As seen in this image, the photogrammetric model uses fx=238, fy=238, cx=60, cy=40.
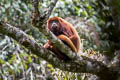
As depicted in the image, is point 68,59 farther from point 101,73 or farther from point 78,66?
point 101,73

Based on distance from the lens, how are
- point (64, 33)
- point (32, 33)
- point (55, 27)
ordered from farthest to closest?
point (32, 33) → point (55, 27) → point (64, 33)

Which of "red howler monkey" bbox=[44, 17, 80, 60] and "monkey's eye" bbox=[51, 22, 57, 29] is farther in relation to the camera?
"monkey's eye" bbox=[51, 22, 57, 29]

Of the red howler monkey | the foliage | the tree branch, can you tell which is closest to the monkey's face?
the red howler monkey

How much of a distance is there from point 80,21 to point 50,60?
4219 millimetres

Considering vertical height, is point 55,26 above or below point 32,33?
below

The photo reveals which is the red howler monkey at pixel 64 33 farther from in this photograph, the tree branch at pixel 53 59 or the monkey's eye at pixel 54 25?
the tree branch at pixel 53 59

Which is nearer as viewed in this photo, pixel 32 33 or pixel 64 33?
pixel 64 33

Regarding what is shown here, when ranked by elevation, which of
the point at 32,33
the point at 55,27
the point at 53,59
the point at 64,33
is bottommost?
the point at 53,59

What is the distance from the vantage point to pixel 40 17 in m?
2.57

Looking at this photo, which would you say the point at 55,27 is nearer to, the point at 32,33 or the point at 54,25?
the point at 54,25

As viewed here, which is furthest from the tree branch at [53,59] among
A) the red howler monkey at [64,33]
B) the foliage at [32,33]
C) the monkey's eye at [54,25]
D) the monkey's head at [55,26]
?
the foliage at [32,33]

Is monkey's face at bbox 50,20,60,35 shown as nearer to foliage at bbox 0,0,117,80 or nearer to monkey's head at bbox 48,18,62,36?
monkey's head at bbox 48,18,62,36

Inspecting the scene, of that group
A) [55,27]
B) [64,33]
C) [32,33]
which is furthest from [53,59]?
[32,33]

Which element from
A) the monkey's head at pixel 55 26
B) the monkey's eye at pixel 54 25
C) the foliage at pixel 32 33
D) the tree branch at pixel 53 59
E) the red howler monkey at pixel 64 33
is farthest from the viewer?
the foliage at pixel 32 33
